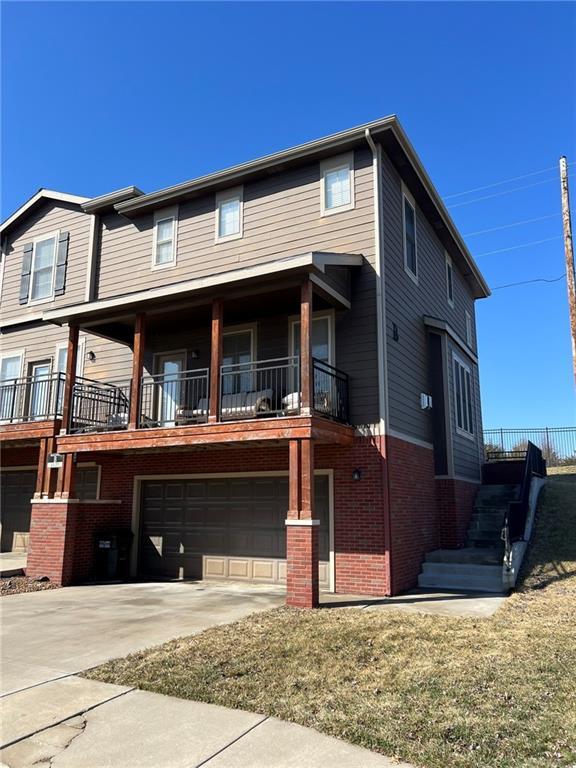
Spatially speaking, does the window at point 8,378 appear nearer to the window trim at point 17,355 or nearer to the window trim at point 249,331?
the window trim at point 17,355

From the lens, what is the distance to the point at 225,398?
12.4 metres

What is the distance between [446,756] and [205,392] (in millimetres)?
9812

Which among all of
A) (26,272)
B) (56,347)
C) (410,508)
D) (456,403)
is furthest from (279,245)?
(26,272)

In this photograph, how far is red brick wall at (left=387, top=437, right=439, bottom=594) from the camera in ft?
35.0

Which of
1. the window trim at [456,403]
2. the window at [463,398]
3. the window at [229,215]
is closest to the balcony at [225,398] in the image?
the window at [229,215]

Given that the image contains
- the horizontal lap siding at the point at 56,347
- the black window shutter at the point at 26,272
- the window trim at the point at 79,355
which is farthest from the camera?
the black window shutter at the point at 26,272

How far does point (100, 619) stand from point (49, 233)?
12194 mm

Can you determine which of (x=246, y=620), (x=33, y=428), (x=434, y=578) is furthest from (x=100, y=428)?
(x=434, y=578)

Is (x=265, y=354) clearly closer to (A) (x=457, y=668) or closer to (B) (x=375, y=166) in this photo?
(B) (x=375, y=166)

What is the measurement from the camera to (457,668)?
574cm

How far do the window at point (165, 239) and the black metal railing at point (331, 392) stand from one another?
5.41m

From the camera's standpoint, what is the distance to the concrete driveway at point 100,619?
20.6 ft

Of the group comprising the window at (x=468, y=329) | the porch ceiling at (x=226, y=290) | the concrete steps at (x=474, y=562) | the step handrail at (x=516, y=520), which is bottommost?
the concrete steps at (x=474, y=562)

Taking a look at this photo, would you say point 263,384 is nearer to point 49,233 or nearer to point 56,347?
point 56,347
